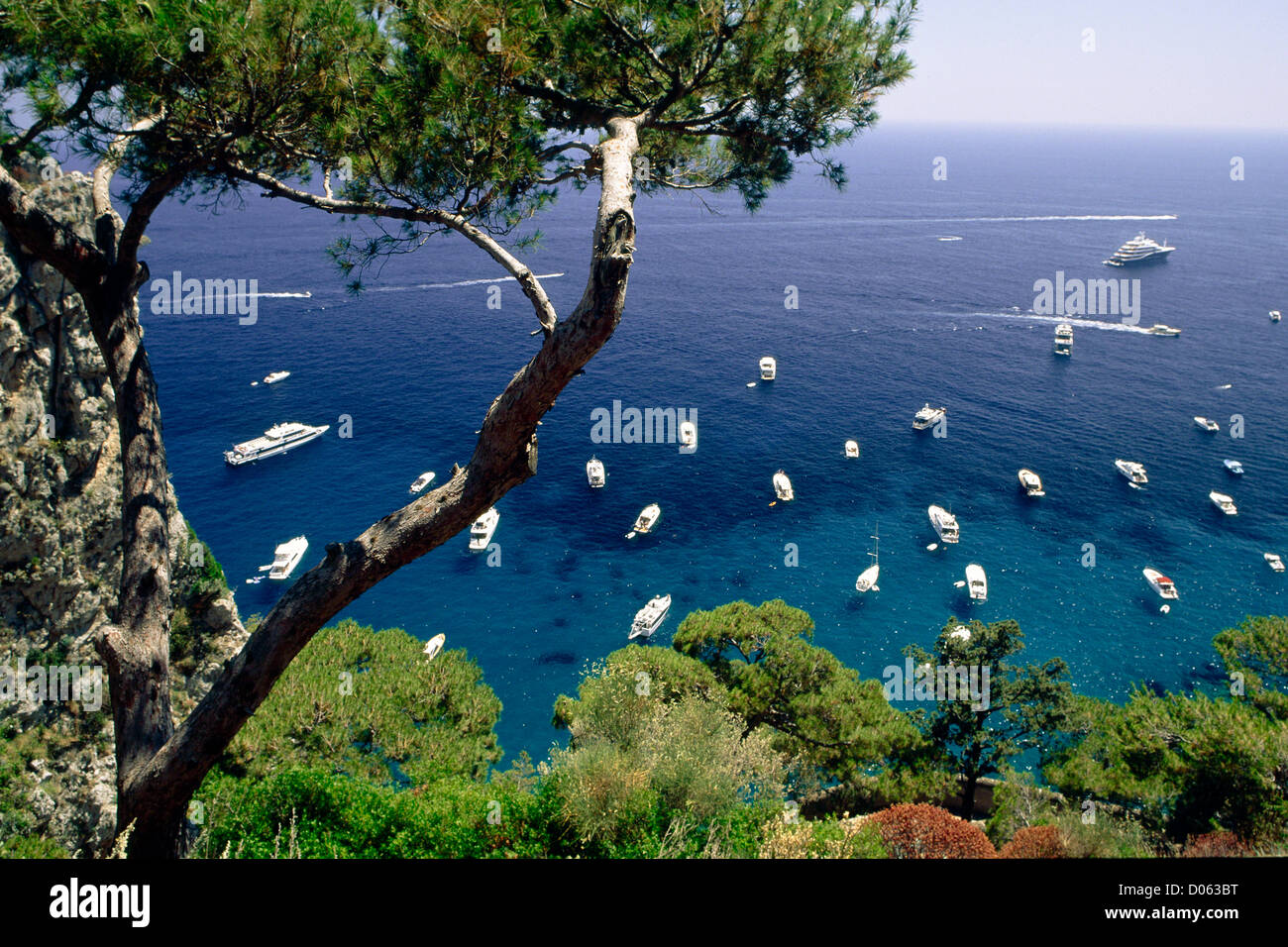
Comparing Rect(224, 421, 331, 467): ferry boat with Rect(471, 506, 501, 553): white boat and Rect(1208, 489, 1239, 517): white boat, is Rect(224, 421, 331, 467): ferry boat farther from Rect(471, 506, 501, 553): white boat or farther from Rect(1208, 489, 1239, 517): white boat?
Rect(1208, 489, 1239, 517): white boat

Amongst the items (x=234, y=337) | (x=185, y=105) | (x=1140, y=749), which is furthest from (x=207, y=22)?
(x=234, y=337)

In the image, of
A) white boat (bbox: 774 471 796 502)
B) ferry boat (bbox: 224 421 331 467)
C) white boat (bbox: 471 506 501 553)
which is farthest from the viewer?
ferry boat (bbox: 224 421 331 467)

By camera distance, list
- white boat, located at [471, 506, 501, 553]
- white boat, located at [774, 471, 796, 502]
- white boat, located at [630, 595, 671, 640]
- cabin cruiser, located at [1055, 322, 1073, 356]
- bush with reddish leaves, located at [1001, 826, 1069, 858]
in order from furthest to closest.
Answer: cabin cruiser, located at [1055, 322, 1073, 356] → white boat, located at [774, 471, 796, 502] → white boat, located at [471, 506, 501, 553] → white boat, located at [630, 595, 671, 640] → bush with reddish leaves, located at [1001, 826, 1069, 858]

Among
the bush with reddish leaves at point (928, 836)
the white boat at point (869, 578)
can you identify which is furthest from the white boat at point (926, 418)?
the bush with reddish leaves at point (928, 836)

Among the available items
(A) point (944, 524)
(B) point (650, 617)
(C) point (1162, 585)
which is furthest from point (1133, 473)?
(B) point (650, 617)

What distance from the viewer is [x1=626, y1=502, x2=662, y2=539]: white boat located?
38.9m

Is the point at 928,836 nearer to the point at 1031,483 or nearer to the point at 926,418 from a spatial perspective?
the point at 1031,483

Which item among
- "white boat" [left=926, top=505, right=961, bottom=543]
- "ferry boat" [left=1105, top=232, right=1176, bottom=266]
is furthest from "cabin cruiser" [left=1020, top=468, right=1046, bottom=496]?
"ferry boat" [left=1105, top=232, right=1176, bottom=266]

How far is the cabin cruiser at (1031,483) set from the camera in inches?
1617

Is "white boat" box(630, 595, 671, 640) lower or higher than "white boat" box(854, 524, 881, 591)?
lower

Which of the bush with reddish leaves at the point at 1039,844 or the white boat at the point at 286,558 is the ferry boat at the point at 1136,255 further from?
the bush with reddish leaves at the point at 1039,844

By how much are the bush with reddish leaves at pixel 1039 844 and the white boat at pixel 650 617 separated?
2153 centimetres
